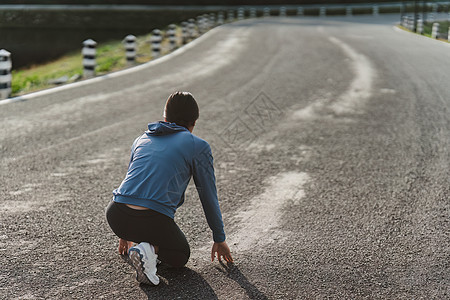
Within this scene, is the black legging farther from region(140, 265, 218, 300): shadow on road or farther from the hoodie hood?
the hoodie hood

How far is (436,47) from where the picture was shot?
1750 centimetres

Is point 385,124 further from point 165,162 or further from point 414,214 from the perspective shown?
point 165,162

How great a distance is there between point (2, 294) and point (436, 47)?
662 inches

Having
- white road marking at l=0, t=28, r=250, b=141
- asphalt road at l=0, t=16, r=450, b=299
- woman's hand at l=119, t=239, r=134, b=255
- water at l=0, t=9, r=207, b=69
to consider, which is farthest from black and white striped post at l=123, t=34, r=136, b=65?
water at l=0, t=9, r=207, b=69

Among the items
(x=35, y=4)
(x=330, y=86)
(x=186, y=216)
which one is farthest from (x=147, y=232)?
(x=35, y=4)

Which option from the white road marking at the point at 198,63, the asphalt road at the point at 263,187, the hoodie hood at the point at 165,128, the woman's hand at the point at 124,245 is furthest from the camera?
the white road marking at the point at 198,63

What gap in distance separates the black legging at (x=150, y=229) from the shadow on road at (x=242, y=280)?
0.33 metres

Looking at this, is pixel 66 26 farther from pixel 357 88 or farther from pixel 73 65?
pixel 357 88

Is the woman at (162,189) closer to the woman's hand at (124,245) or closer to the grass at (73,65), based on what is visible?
the woman's hand at (124,245)

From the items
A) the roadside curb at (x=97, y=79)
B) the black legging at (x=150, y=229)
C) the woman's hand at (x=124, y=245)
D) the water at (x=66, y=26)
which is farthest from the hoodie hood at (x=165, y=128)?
the water at (x=66, y=26)

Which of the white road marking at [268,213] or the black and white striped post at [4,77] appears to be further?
the black and white striped post at [4,77]

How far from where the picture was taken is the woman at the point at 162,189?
3377mm

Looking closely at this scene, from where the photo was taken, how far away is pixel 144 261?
10.9 ft

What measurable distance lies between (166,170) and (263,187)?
7.31 ft
